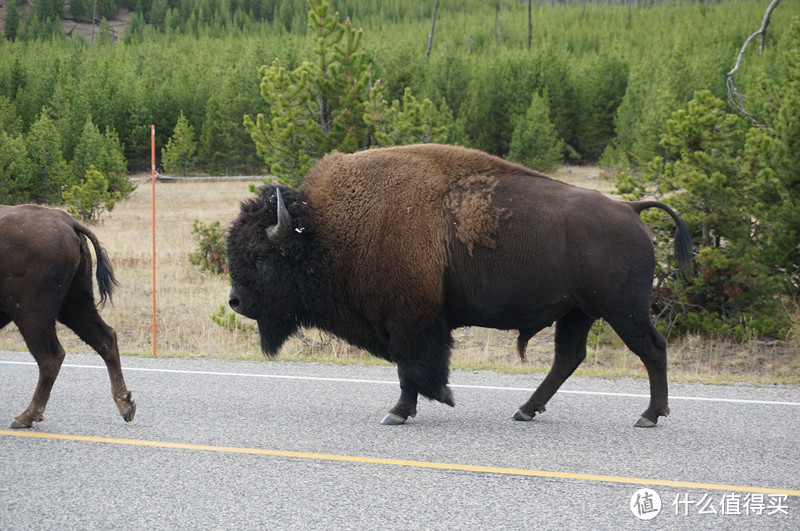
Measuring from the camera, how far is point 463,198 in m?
6.73

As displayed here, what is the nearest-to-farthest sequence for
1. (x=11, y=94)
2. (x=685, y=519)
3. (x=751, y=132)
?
(x=685, y=519)
(x=751, y=132)
(x=11, y=94)

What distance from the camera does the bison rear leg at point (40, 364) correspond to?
6.42 metres

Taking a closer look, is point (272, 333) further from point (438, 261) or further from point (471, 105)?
point (471, 105)

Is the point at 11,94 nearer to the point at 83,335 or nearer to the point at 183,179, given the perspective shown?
the point at 183,179

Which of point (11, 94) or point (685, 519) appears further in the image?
point (11, 94)

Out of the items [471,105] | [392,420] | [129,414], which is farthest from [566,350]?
[471,105]

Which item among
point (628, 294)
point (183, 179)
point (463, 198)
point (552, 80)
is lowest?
point (183, 179)

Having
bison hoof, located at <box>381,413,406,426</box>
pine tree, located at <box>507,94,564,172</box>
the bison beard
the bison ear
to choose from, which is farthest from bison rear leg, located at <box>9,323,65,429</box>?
pine tree, located at <box>507,94,564,172</box>

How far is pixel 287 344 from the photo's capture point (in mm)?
12320

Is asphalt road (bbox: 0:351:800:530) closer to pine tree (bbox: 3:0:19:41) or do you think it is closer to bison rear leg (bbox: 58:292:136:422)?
bison rear leg (bbox: 58:292:136:422)

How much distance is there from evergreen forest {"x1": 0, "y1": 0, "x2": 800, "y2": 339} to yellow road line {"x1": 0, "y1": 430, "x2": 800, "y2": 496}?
6560 mm

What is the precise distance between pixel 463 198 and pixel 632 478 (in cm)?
264

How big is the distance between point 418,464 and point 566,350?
2051mm

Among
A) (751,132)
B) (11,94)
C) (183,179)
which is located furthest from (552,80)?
(751,132)
